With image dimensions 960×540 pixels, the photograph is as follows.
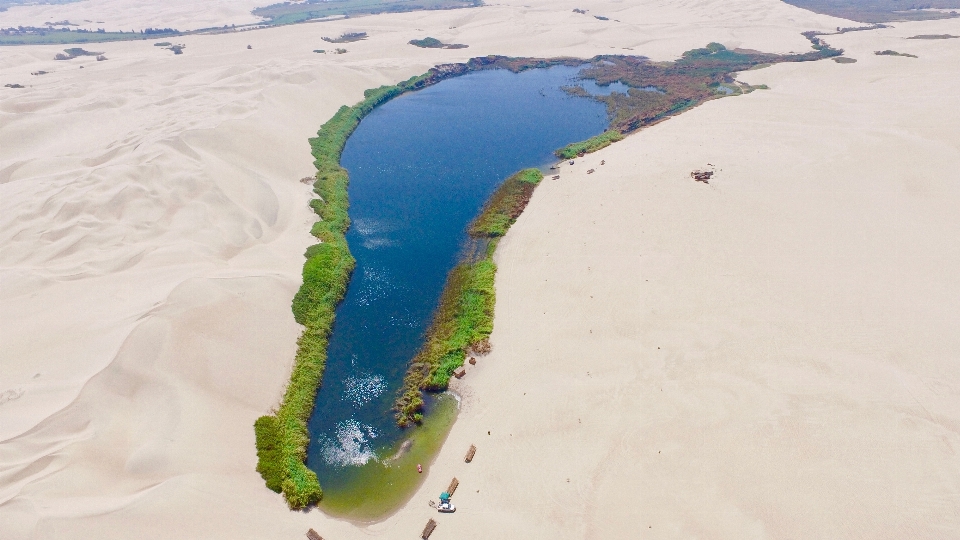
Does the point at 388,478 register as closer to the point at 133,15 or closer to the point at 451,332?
the point at 451,332

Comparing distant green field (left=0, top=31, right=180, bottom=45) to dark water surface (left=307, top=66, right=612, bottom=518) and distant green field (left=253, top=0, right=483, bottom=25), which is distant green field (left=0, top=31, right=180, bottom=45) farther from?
dark water surface (left=307, top=66, right=612, bottom=518)

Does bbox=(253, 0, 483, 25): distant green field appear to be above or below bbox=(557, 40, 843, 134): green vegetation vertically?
above

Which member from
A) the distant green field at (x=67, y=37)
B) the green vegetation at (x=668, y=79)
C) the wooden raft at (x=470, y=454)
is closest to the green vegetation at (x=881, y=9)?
the green vegetation at (x=668, y=79)

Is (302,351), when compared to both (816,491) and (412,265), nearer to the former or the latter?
(412,265)

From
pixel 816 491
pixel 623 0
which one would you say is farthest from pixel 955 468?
pixel 623 0

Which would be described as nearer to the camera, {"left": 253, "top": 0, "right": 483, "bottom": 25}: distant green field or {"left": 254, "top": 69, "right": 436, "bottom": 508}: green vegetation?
{"left": 254, "top": 69, "right": 436, "bottom": 508}: green vegetation

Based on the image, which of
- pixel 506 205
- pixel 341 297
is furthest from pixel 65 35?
pixel 506 205

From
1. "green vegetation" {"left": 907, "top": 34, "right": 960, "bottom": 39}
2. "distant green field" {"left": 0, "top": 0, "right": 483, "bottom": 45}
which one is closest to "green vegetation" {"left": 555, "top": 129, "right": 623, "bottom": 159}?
"green vegetation" {"left": 907, "top": 34, "right": 960, "bottom": 39}
